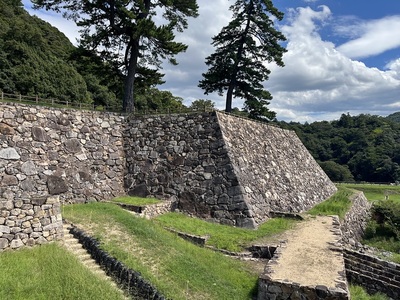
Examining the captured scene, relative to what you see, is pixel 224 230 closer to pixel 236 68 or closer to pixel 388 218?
pixel 388 218

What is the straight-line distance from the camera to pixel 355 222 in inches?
645

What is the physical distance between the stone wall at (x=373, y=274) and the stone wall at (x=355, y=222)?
2.87 metres

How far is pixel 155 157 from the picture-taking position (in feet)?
44.7

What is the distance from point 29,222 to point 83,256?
1.49 metres

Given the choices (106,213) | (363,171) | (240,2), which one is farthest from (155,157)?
(363,171)

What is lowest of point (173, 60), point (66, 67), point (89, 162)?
point (89, 162)

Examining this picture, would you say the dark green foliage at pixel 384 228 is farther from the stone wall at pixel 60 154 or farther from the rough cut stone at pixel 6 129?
the rough cut stone at pixel 6 129

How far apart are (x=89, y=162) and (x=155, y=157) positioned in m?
2.86

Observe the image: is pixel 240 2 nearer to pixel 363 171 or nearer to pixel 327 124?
pixel 363 171

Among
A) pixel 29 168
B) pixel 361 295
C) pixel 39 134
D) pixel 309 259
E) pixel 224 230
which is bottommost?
pixel 361 295

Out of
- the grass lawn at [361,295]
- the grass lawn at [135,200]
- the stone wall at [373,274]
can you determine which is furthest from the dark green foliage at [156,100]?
the grass lawn at [361,295]

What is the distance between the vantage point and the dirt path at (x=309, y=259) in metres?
6.42

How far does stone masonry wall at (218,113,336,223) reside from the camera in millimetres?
12386

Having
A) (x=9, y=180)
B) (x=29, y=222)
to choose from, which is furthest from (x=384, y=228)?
(x=9, y=180)
